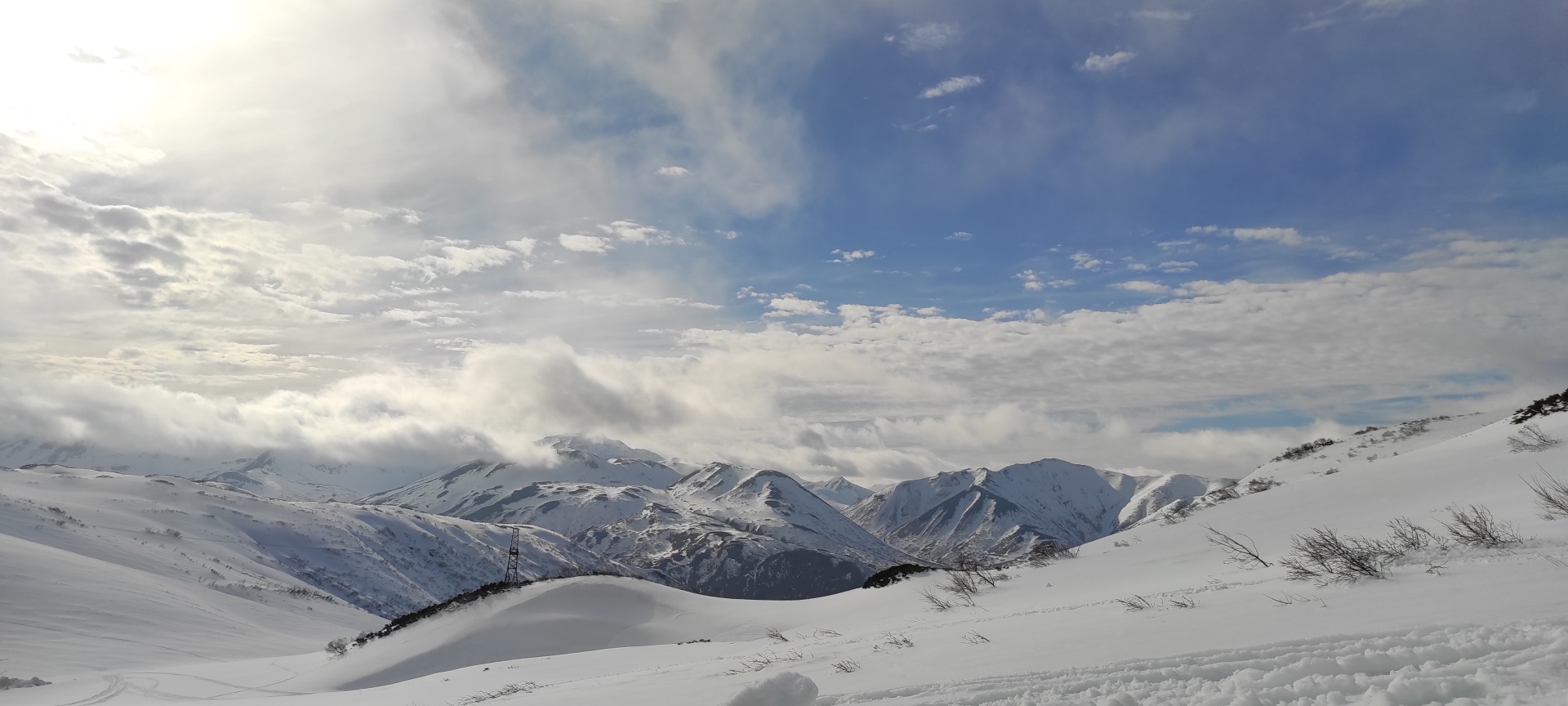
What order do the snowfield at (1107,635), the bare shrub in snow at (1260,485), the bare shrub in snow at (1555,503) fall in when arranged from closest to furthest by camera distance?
1. the snowfield at (1107,635)
2. the bare shrub in snow at (1555,503)
3. the bare shrub in snow at (1260,485)

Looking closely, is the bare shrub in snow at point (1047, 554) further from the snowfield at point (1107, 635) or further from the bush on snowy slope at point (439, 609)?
the bush on snowy slope at point (439, 609)

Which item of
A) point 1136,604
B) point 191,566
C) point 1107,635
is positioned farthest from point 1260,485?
point 191,566

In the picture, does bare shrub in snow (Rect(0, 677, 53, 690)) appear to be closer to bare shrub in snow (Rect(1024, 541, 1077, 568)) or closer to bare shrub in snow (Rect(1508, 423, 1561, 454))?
bare shrub in snow (Rect(1024, 541, 1077, 568))

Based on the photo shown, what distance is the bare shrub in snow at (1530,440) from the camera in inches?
596

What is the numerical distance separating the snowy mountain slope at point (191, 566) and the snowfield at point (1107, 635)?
7660mm

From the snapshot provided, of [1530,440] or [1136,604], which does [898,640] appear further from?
[1530,440]

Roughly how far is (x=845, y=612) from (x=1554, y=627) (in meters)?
16.5

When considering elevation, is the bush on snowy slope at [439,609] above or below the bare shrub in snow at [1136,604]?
below

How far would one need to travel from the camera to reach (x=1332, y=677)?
432cm

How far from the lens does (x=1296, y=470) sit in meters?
25.7

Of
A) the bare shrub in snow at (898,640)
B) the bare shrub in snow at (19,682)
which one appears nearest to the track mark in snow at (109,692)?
the bare shrub in snow at (19,682)

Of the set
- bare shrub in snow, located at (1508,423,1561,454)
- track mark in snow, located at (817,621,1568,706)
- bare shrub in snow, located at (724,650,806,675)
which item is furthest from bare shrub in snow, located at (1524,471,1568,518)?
bare shrub in snow, located at (724,650,806,675)

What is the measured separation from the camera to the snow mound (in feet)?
16.8

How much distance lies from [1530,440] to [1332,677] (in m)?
16.8
